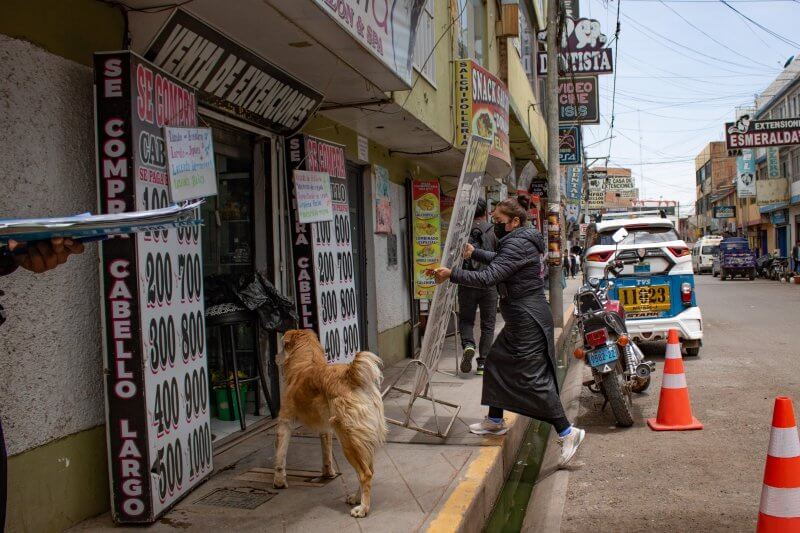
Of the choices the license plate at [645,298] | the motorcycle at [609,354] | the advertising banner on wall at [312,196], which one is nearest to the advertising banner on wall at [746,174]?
the license plate at [645,298]

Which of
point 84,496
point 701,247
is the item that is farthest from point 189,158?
point 701,247

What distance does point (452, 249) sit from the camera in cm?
581

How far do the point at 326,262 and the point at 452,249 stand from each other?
5.09 feet

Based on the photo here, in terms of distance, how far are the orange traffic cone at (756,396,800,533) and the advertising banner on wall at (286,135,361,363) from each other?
3.99 meters

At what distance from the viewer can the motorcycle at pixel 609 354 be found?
6.52 m

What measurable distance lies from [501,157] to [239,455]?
7.66m

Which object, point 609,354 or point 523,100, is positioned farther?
point 523,100

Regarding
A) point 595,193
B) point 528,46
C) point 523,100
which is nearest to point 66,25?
point 523,100

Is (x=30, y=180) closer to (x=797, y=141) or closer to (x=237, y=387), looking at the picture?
(x=237, y=387)

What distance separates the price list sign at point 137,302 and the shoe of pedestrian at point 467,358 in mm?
5012

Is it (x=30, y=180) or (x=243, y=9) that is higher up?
(x=243, y=9)

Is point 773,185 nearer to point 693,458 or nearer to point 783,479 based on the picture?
point 693,458

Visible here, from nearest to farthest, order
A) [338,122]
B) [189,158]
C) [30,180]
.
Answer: [30,180] < [189,158] < [338,122]

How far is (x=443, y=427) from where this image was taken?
21.0 feet
